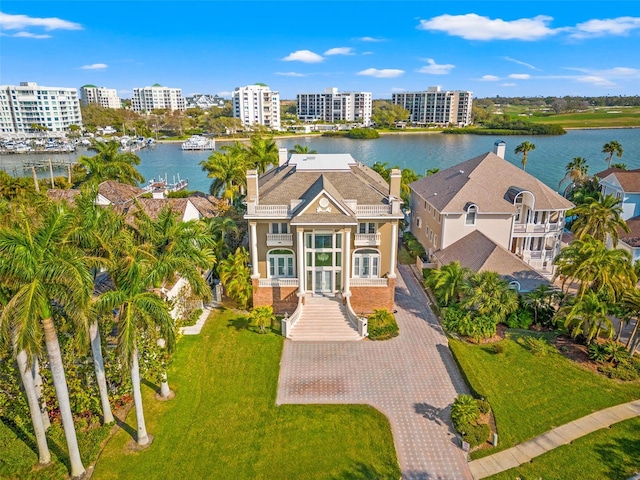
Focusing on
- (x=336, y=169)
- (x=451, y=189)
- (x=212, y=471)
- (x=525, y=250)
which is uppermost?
(x=336, y=169)

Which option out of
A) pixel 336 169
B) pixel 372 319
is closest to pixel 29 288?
pixel 372 319

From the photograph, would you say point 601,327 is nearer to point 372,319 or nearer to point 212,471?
point 372,319

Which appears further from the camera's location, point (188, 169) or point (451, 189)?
point (188, 169)

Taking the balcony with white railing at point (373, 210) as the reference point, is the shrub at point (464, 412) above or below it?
below

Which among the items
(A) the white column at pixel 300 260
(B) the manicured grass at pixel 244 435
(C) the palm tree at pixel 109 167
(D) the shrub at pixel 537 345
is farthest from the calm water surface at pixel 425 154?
(B) the manicured grass at pixel 244 435

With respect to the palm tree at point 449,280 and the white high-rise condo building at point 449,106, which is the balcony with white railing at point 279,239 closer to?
the palm tree at point 449,280

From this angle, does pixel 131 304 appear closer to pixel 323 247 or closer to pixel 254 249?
pixel 254 249
